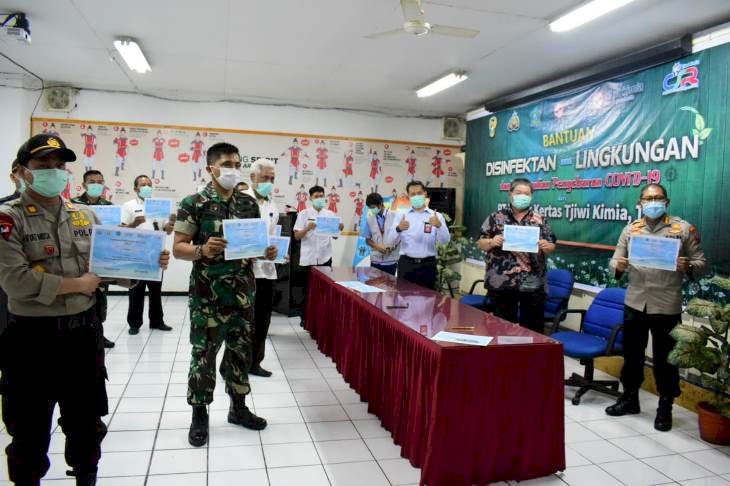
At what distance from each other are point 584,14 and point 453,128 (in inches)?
171

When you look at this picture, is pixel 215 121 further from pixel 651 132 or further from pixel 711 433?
pixel 711 433

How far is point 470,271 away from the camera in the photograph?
25.3 feet

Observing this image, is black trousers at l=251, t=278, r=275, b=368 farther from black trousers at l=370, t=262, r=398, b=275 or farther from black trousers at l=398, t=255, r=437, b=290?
black trousers at l=370, t=262, r=398, b=275

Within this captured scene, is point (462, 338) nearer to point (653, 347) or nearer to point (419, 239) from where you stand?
point (653, 347)

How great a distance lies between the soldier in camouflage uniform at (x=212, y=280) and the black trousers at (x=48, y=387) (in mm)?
770

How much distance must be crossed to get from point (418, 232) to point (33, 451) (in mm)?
3918

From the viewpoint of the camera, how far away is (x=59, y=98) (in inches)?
277

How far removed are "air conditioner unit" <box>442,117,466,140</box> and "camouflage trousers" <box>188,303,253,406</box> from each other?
6.12m

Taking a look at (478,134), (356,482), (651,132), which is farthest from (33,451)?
(478,134)

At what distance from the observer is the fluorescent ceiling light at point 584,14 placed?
3.78 meters

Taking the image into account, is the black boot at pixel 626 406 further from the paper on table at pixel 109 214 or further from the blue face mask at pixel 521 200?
the paper on table at pixel 109 214

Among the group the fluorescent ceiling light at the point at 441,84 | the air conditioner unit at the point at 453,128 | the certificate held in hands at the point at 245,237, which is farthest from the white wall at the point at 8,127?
the air conditioner unit at the point at 453,128

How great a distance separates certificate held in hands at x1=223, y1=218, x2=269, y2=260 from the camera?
2697mm

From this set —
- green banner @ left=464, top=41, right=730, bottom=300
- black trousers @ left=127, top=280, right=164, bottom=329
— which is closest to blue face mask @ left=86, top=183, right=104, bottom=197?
black trousers @ left=127, top=280, right=164, bottom=329
